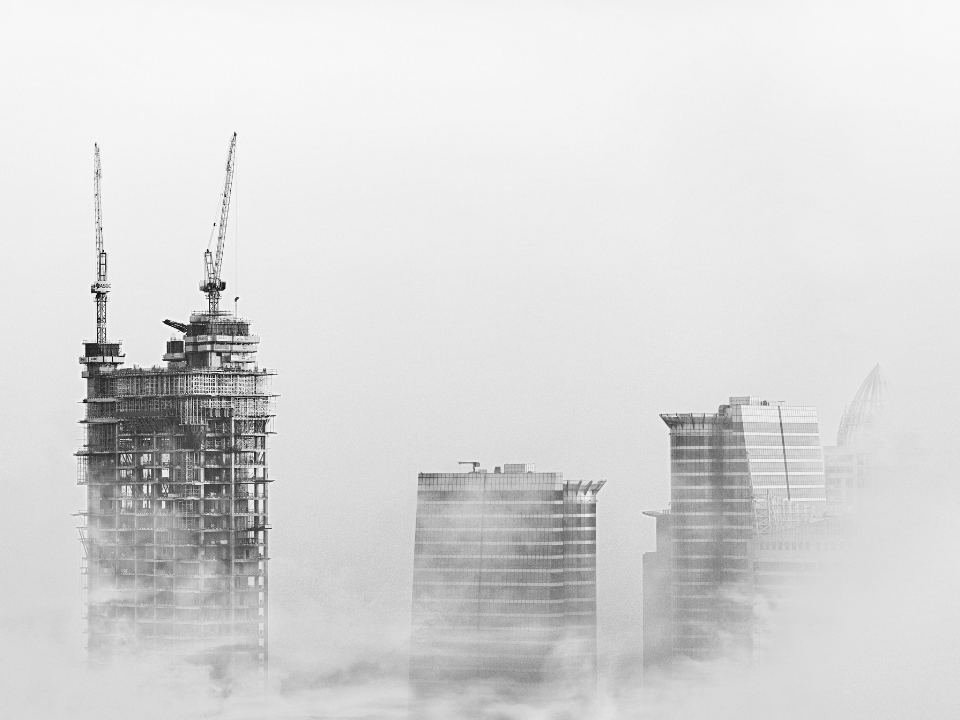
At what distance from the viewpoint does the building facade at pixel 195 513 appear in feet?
650

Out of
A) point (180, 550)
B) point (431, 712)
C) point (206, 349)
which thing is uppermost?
point (206, 349)

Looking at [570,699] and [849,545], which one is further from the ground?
[849,545]

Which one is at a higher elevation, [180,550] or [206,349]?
[206,349]

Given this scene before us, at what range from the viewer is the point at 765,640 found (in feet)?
639

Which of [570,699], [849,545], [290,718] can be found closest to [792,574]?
[849,545]

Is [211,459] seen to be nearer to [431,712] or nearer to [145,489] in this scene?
[145,489]

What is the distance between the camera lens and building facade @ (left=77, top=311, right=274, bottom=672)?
198m

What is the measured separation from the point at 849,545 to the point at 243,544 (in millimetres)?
48675

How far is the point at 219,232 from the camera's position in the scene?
197m

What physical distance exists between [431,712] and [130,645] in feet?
82.2

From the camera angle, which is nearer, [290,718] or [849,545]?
[290,718]

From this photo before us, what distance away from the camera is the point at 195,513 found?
19775 centimetres

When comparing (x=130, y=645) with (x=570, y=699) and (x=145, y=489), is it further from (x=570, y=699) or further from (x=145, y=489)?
(x=570, y=699)

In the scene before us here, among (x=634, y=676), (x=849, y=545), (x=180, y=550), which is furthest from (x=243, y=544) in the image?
(x=849, y=545)
